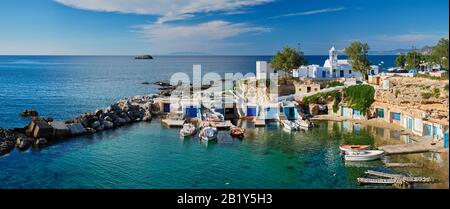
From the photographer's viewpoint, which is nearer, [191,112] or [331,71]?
[191,112]

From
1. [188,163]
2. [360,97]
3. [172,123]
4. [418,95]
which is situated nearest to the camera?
[188,163]

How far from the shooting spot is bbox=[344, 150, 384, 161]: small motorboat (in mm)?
14789

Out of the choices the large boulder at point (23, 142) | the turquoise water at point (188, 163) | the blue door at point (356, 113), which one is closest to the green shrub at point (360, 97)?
the blue door at point (356, 113)

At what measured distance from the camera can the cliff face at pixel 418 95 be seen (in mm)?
20297

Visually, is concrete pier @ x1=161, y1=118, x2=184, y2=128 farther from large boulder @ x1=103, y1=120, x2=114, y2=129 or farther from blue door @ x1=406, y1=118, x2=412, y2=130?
blue door @ x1=406, y1=118, x2=412, y2=130

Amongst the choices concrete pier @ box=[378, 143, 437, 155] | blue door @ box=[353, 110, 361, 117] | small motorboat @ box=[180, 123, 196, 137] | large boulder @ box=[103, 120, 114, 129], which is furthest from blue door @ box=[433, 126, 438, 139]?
large boulder @ box=[103, 120, 114, 129]

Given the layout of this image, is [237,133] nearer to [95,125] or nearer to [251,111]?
[251,111]

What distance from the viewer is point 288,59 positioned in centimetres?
3048

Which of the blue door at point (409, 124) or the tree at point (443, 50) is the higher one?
the tree at point (443, 50)

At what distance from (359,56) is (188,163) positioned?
1926 centimetres

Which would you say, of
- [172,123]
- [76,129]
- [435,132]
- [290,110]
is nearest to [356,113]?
[290,110]

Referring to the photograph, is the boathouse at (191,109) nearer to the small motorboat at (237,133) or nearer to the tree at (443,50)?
the small motorboat at (237,133)

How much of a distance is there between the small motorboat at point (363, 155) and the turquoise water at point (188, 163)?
1.17ft
